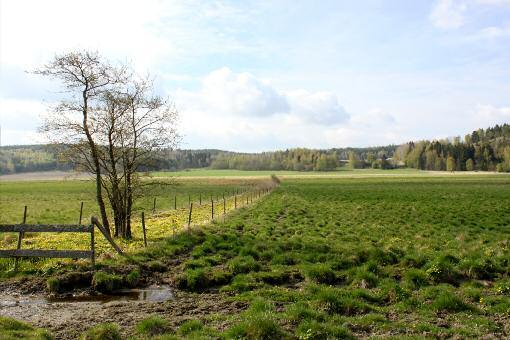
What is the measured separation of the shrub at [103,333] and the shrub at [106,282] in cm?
374

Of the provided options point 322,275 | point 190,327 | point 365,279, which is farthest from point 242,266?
point 190,327

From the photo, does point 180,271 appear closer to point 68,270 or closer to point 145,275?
point 145,275

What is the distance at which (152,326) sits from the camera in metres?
8.36

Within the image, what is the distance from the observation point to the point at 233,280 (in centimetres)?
1232

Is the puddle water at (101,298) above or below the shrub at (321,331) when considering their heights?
below

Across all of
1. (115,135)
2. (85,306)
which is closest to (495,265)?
(85,306)

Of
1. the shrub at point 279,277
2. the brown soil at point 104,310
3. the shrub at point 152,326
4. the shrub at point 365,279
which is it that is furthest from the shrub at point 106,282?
the shrub at point 365,279

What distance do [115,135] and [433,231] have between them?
16860mm

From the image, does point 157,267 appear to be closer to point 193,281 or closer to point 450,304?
point 193,281

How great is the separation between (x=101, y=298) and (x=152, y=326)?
336 cm

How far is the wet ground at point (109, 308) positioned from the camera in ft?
29.1

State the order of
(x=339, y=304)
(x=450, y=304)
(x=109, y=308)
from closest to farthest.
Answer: (x=450, y=304) < (x=339, y=304) < (x=109, y=308)

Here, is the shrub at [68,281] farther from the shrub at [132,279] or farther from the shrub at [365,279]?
the shrub at [365,279]

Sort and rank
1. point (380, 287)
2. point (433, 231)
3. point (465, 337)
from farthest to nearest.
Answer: point (433, 231) → point (380, 287) → point (465, 337)
